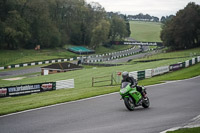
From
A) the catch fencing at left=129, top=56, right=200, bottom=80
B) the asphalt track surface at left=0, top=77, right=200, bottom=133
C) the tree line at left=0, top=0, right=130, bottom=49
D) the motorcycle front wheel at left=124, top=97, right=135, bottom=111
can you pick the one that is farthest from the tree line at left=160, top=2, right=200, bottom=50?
the motorcycle front wheel at left=124, top=97, right=135, bottom=111

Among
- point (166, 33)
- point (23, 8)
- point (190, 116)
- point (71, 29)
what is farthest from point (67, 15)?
point (190, 116)

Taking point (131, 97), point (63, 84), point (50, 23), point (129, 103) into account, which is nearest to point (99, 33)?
point (50, 23)

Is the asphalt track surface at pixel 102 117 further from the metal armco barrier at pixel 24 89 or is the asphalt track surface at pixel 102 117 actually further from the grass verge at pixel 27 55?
the grass verge at pixel 27 55

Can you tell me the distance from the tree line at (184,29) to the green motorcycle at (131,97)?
77689 mm

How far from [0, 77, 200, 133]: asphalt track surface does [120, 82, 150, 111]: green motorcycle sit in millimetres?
300

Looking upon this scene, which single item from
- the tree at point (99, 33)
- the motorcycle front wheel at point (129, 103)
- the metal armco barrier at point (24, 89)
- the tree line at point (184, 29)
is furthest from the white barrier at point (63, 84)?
the tree at point (99, 33)

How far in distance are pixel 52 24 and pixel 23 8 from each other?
41.4ft

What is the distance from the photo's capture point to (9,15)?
291ft

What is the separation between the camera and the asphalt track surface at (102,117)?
36.4 feet

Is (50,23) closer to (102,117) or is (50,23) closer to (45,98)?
(45,98)

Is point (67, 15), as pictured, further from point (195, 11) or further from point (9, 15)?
point (195, 11)

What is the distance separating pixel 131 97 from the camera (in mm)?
14438

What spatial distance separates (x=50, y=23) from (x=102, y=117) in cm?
8965

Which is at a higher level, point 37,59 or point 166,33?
point 166,33
